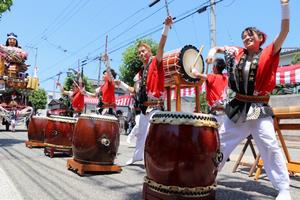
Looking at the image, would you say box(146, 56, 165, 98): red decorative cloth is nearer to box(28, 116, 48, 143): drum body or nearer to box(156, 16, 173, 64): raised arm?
box(156, 16, 173, 64): raised arm

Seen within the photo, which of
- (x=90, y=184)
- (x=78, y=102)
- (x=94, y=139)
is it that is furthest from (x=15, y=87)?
(x=90, y=184)

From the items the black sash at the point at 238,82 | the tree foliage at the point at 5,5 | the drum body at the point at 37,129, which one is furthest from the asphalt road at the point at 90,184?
the tree foliage at the point at 5,5

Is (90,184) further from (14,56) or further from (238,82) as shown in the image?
(14,56)

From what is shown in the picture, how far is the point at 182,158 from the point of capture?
2.57 meters

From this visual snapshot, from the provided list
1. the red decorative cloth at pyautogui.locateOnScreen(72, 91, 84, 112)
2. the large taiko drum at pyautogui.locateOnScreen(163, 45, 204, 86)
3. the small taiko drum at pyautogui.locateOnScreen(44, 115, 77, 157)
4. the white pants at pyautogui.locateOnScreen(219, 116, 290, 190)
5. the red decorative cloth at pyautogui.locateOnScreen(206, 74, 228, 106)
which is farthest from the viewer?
the red decorative cloth at pyautogui.locateOnScreen(72, 91, 84, 112)

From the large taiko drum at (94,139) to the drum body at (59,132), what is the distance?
5.94 feet

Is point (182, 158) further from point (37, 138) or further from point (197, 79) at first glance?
point (37, 138)

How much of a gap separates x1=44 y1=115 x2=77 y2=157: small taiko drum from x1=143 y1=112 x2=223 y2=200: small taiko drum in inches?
161

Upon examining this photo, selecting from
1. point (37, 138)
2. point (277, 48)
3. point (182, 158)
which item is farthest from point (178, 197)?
point (37, 138)

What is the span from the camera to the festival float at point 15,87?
11.5m

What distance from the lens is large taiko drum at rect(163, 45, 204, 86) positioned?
4668 mm

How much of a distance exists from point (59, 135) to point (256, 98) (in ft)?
13.5

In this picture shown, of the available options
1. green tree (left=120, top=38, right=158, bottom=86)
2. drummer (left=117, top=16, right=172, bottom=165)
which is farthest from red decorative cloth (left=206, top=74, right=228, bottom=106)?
green tree (left=120, top=38, right=158, bottom=86)

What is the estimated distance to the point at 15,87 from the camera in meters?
12.5
